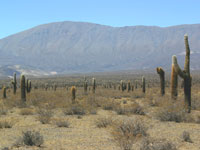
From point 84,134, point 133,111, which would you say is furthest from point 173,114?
point 84,134

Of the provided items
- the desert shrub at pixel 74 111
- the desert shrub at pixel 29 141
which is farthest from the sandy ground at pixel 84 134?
the desert shrub at pixel 74 111

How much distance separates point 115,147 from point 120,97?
949 inches

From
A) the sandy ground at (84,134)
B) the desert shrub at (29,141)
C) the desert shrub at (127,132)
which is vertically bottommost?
the sandy ground at (84,134)

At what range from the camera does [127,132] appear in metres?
9.93

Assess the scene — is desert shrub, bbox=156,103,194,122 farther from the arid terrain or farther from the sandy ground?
the sandy ground

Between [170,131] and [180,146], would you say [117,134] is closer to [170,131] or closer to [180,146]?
[180,146]

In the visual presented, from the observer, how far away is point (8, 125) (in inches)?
575

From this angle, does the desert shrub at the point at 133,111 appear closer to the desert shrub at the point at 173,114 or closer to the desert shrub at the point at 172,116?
the desert shrub at the point at 173,114

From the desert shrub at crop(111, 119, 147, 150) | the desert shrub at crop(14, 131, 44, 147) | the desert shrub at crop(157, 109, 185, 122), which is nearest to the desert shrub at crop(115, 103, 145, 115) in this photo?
the desert shrub at crop(157, 109, 185, 122)

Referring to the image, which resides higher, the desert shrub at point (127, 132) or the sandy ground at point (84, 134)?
the desert shrub at point (127, 132)

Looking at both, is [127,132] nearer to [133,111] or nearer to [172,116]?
[172,116]

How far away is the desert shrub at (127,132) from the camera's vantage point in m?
9.49

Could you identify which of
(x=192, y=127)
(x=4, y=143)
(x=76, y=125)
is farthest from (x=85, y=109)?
(x=4, y=143)

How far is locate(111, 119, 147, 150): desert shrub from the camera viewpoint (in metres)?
9.49
